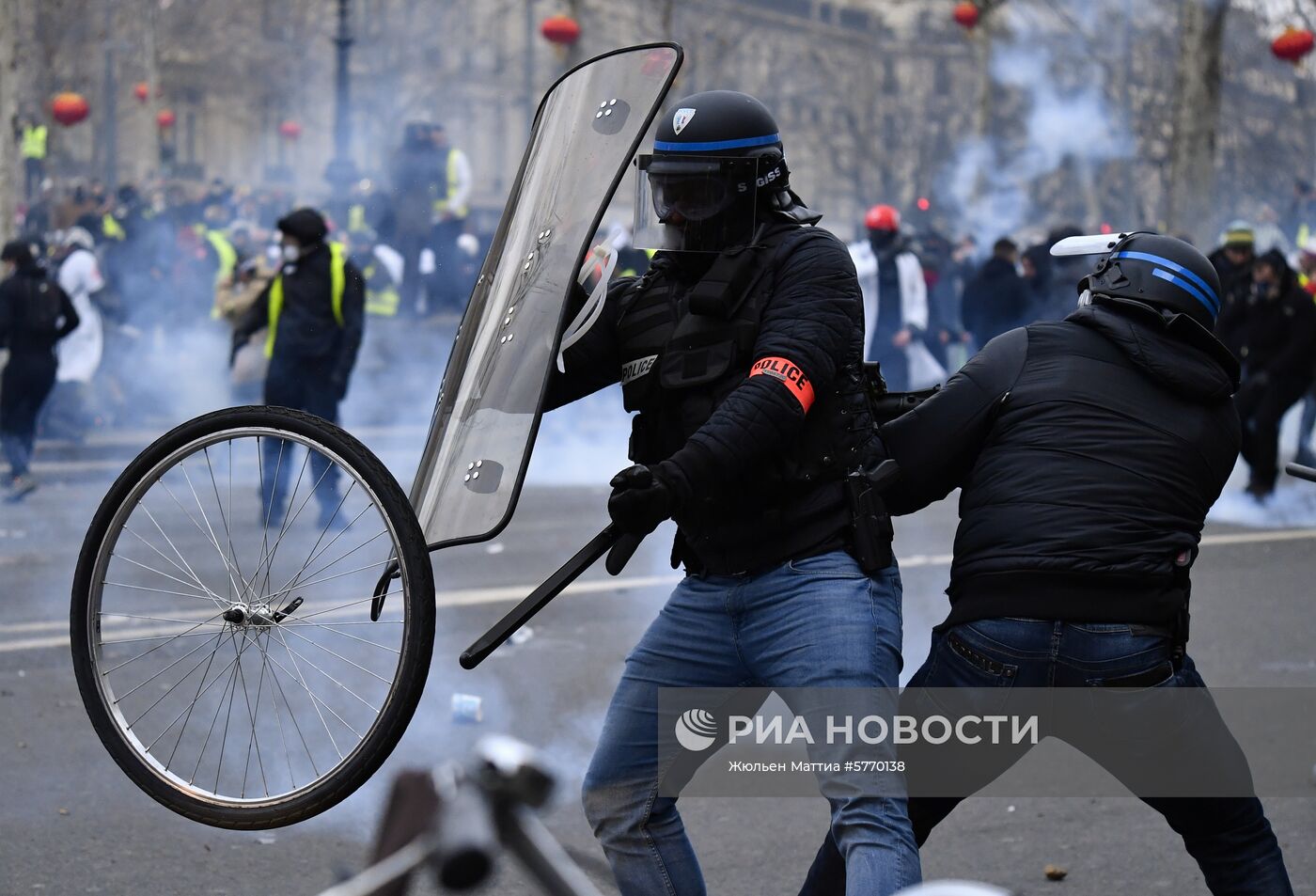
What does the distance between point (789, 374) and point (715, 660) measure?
569 mm

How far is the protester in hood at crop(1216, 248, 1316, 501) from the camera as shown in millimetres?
11125

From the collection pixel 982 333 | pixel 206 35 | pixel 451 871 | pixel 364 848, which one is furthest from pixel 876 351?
pixel 206 35

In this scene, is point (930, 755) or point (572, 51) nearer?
point (930, 755)

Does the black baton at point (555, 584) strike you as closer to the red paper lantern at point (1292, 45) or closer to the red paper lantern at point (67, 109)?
the red paper lantern at point (1292, 45)

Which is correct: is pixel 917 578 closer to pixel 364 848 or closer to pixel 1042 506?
pixel 364 848

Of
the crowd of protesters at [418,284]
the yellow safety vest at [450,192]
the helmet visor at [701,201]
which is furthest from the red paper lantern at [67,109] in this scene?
the helmet visor at [701,201]

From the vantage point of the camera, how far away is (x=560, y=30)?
20.0 meters

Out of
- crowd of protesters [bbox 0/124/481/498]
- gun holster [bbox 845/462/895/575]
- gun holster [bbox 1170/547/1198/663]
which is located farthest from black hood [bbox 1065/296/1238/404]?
crowd of protesters [bbox 0/124/481/498]

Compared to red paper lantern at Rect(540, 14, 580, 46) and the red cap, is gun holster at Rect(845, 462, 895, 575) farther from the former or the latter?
red paper lantern at Rect(540, 14, 580, 46)

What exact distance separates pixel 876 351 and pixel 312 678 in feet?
28.4

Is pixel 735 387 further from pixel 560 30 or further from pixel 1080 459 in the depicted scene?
pixel 560 30

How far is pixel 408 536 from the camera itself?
308 centimetres

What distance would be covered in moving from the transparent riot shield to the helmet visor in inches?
3.6

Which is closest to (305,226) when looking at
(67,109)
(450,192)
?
(450,192)
